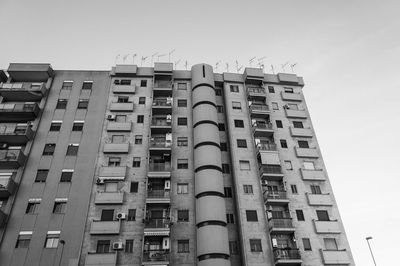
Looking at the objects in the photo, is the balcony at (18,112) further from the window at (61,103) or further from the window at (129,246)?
the window at (129,246)

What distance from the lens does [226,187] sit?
37312 mm

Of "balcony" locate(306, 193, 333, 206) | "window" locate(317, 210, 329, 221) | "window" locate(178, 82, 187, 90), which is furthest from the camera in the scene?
"window" locate(178, 82, 187, 90)

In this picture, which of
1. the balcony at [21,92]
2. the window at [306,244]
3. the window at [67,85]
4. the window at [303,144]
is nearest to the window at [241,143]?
the window at [303,144]

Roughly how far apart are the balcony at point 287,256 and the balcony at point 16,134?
30.3 meters

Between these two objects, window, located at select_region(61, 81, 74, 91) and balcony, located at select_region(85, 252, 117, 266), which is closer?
balcony, located at select_region(85, 252, 117, 266)

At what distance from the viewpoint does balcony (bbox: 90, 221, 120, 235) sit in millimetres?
31906

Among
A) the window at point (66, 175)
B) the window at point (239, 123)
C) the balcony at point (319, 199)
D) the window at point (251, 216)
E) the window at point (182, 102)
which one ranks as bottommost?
the window at point (251, 216)

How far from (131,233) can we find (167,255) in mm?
4417

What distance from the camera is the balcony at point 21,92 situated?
132 feet

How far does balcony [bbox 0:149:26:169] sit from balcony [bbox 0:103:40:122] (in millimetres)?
5641

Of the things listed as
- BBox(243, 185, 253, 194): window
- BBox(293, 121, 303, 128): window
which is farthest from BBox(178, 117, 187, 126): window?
BBox(293, 121, 303, 128): window

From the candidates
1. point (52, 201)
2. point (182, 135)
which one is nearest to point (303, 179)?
point (182, 135)

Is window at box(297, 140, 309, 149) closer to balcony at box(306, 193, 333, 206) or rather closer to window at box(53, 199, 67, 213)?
balcony at box(306, 193, 333, 206)

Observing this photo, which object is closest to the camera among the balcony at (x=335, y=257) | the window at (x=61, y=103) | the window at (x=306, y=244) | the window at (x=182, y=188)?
the balcony at (x=335, y=257)
